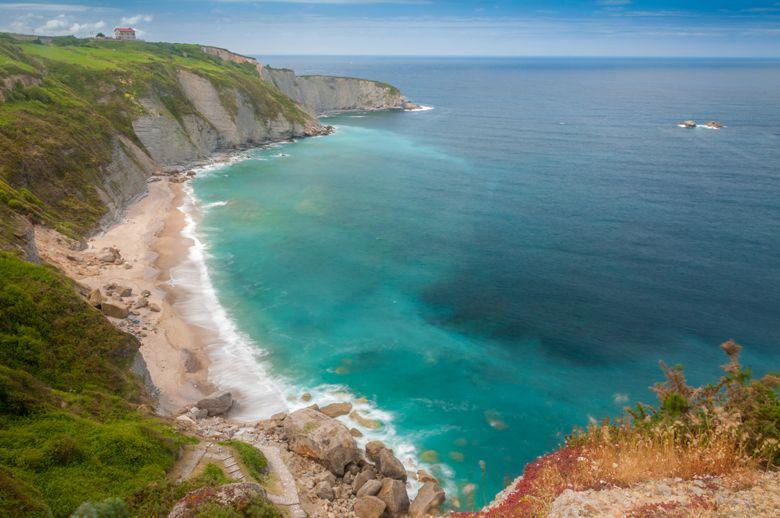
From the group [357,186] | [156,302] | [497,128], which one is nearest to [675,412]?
[156,302]

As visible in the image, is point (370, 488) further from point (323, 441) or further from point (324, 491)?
point (323, 441)

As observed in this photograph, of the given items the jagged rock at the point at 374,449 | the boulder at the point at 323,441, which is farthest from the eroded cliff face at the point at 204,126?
the jagged rock at the point at 374,449

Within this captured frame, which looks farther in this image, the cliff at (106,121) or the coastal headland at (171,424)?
the cliff at (106,121)

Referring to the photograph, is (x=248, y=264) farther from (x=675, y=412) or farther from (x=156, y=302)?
(x=675, y=412)

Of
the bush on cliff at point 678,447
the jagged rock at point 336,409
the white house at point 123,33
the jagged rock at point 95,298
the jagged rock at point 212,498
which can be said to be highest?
the white house at point 123,33

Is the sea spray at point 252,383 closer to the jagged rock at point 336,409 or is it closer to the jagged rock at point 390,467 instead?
the jagged rock at point 336,409

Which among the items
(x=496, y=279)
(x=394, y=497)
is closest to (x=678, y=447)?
(x=394, y=497)
